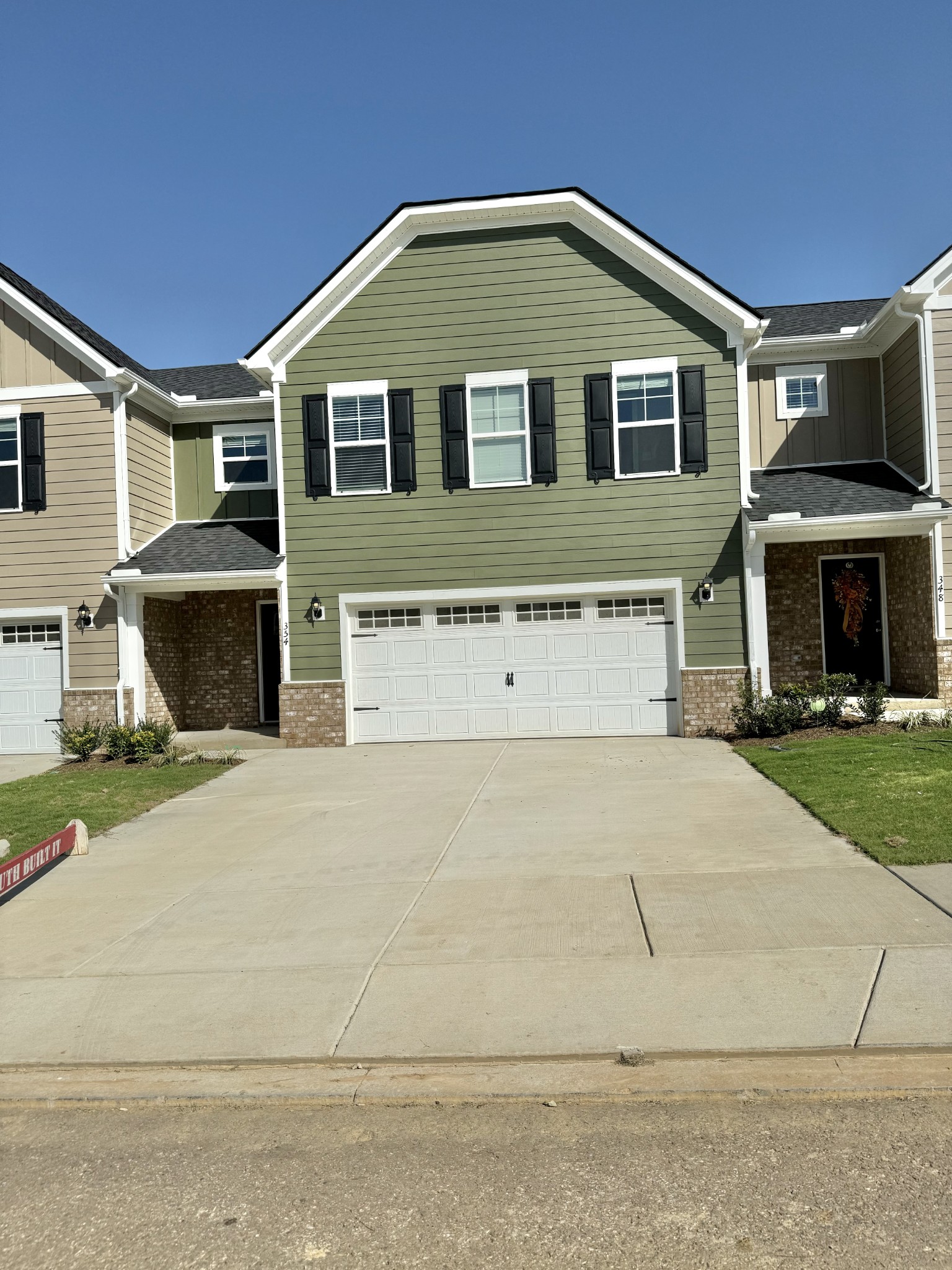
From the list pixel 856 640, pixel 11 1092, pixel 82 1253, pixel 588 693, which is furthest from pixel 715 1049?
pixel 856 640

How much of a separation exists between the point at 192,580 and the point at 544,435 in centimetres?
590

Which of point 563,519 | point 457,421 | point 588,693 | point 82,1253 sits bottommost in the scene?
point 82,1253

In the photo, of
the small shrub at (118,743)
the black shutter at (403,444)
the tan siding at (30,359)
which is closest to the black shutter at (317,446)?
the black shutter at (403,444)

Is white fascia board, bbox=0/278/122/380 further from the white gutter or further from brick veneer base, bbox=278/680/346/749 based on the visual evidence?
the white gutter

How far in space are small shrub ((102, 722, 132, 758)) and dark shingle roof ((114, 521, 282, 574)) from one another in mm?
2507

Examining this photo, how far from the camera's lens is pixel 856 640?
17719 millimetres

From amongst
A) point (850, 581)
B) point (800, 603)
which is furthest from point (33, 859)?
point (850, 581)

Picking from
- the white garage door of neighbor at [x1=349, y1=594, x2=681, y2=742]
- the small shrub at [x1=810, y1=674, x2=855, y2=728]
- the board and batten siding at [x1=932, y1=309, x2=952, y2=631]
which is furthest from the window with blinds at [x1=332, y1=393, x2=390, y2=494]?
the board and batten siding at [x1=932, y1=309, x2=952, y2=631]

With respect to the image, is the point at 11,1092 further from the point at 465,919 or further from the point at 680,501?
the point at 680,501

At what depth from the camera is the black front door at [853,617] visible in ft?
57.7

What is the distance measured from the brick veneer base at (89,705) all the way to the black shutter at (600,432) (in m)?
8.39

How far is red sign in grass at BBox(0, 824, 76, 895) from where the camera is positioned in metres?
7.79

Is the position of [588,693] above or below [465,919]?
above

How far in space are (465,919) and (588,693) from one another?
9648 millimetres
